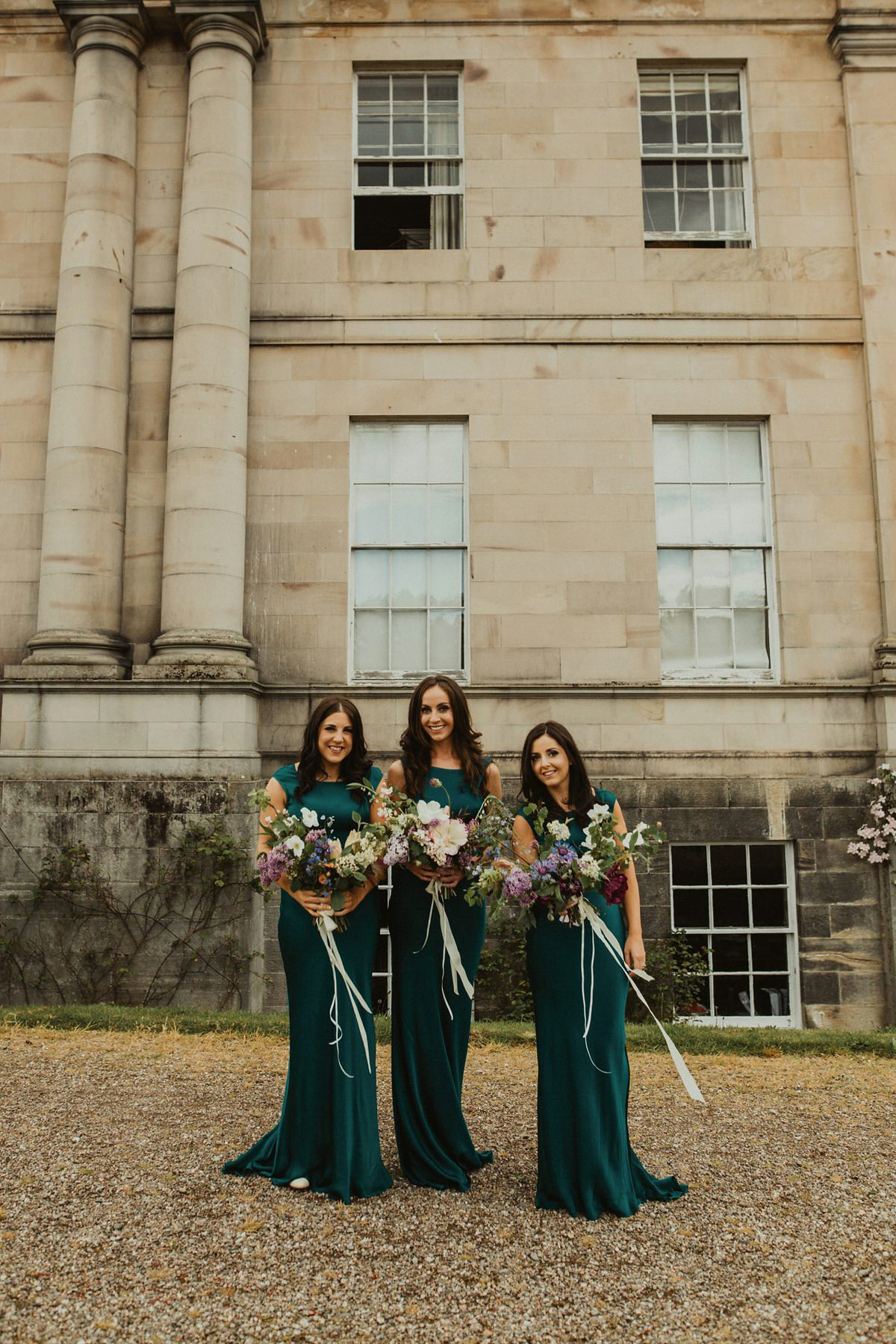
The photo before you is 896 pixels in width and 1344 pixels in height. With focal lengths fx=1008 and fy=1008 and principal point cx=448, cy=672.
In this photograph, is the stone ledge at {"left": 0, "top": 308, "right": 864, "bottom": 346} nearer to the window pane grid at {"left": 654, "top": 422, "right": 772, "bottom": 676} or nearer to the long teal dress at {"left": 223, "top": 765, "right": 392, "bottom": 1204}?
the window pane grid at {"left": 654, "top": 422, "right": 772, "bottom": 676}

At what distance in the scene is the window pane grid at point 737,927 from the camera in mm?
9227

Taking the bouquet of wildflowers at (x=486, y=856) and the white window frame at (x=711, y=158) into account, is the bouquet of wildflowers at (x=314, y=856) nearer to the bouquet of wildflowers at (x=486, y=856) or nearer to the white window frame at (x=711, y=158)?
the bouquet of wildflowers at (x=486, y=856)

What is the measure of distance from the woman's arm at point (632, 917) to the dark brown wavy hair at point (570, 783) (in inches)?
5.9

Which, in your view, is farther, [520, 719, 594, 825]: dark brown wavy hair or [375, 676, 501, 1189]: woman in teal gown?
[520, 719, 594, 825]: dark brown wavy hair

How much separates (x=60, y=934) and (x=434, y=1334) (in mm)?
6370

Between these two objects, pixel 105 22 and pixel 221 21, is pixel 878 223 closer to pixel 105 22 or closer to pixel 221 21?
pixel 221 21

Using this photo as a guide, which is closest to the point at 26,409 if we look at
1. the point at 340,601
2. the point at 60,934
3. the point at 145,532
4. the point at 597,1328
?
the point at 145,532

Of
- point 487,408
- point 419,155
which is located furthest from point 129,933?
point 419,155

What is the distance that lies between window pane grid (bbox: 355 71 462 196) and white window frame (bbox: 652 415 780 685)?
3462 millimetres

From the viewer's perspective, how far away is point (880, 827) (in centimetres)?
A: 911

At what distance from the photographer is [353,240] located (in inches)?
408

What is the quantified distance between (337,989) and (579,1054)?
1082 millimetres

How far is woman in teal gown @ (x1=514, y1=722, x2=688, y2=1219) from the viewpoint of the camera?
4164mm

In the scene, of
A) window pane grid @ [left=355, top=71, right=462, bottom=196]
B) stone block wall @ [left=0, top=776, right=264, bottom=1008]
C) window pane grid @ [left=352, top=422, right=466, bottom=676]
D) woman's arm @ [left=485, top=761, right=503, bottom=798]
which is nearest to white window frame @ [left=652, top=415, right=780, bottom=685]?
window pane grid @ [left=352, top=422, right=466, bottom=676]
